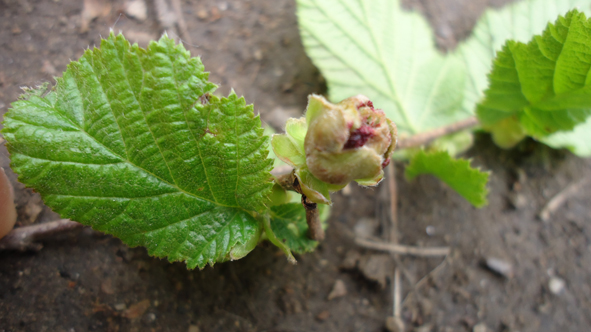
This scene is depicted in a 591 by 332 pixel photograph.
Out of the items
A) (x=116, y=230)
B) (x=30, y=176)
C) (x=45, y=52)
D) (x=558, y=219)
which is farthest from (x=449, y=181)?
(x=45, y=52)

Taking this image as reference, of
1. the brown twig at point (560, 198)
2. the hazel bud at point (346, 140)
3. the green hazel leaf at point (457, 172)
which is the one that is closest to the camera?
the hazel bud at point (346, 140)

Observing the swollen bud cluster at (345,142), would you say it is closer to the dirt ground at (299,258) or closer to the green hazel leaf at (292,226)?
the green hazel leaf at (292,226)

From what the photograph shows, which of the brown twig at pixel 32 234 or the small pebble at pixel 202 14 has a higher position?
the small pebble at pixel 202 14

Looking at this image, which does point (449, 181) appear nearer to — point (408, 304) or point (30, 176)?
point (408, 304)

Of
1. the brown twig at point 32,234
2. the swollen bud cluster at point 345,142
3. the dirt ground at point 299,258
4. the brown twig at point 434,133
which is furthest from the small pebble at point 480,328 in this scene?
the brown twig at point 32,234

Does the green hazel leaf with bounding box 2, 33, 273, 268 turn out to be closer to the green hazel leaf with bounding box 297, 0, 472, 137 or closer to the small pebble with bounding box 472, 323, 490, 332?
the green hazel leaf with bounding box 297, 0, 472, 137

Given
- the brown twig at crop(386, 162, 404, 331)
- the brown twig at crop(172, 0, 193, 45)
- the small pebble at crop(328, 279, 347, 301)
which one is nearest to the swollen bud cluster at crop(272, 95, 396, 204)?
the small pebble at crop(328, 279, 347, 301)
